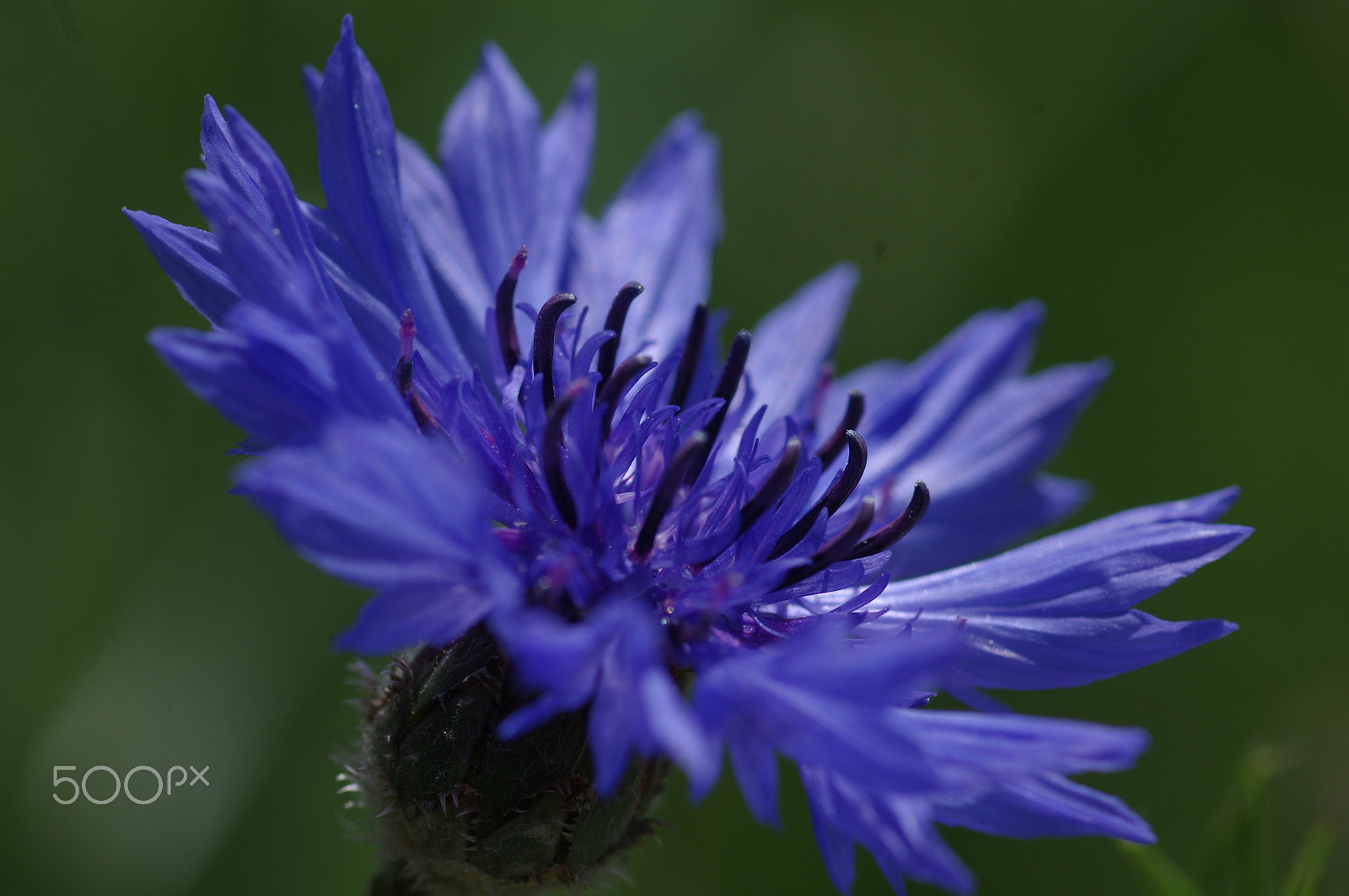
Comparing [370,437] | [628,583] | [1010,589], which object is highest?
[370,437]

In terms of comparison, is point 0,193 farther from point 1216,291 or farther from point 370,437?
point 1216,291

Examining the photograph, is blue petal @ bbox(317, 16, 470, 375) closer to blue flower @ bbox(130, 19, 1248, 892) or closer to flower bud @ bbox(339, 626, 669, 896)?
blue flower @ bbox(130, 19, 1248, 892)

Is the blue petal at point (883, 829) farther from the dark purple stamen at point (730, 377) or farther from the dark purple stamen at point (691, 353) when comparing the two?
the dark purple stamen at point (691, 353)

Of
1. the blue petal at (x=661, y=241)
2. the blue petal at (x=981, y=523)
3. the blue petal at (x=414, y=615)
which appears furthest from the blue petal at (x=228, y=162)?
the blue petal at (x=981, y=523)

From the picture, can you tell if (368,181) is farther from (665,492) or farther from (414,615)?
(414,615)

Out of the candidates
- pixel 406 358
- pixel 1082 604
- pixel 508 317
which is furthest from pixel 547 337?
pixel 1082 604

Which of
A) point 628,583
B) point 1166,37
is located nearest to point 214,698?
point 628,583

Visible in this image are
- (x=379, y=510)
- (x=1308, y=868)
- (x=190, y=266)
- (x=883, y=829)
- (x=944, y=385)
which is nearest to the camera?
(x=379, y=510)
